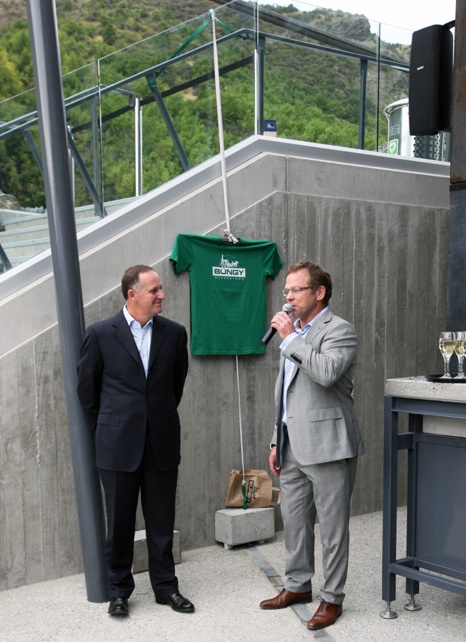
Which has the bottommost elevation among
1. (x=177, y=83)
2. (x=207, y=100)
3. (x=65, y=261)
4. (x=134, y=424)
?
(x=134, y=424)

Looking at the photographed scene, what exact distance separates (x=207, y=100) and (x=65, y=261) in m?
2.11

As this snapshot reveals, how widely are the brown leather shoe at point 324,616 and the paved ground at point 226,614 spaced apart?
1.2 inches

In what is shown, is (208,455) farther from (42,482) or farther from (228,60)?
(228,60)

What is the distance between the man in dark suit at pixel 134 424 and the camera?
12.8 feet

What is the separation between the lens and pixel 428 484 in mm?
3848

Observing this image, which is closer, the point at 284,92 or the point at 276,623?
the point at 276,623

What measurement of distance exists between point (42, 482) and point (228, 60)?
3263 millimetres

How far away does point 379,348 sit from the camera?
616 centimetres

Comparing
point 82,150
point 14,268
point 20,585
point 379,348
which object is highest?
point 82,150

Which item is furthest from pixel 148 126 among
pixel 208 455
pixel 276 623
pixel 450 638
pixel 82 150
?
pixel 450 638

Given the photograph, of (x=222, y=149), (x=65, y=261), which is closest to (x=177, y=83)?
(x=222, y=149)

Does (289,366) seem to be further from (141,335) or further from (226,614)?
(226,614)

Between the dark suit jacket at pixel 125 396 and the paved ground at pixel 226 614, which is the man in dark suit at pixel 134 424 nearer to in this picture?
the dark suit jacket at pixel 125 396

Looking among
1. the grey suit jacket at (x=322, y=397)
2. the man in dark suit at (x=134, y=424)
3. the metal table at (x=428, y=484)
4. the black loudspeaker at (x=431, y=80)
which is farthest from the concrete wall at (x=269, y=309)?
the metal table at (x=428, y=484)
